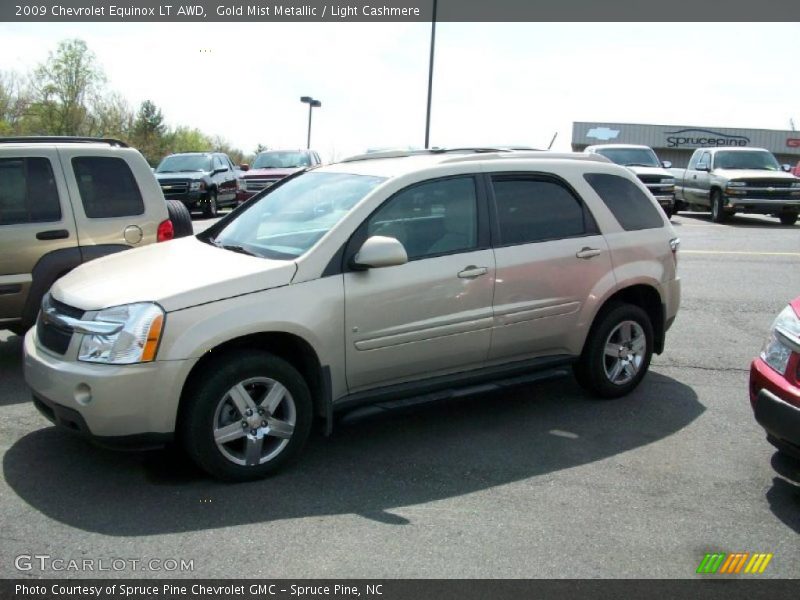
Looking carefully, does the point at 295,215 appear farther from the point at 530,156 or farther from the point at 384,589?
the point at 384,589

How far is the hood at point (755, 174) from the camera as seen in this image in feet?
64.4

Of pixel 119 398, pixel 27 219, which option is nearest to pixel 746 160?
pixel 27 219

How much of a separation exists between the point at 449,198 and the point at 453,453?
5.44 feet

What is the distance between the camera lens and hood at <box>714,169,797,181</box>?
1963cm

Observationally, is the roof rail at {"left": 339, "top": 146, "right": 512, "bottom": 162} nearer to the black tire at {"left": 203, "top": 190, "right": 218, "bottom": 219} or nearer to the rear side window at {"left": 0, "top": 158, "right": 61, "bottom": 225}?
the rear side window at {"left": 0, "top": 158, "right": 61, "bottom": 225}

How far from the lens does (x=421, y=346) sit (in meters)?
4.94

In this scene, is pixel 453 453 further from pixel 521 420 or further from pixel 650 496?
→ pixel 650 496

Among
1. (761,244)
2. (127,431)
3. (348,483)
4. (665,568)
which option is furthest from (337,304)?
(761,244)

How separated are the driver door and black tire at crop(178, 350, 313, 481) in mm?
435

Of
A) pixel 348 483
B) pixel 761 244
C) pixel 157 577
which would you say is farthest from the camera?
pixel 761 244

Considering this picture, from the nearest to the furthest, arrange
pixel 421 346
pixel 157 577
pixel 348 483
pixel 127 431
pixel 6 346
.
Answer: pixel 157 577 < pixel 127 431 < pixel 348 483 < pixel 421 346 < pixel 6 346

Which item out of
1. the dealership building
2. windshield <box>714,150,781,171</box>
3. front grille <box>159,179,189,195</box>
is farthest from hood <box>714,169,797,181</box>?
the dealership building

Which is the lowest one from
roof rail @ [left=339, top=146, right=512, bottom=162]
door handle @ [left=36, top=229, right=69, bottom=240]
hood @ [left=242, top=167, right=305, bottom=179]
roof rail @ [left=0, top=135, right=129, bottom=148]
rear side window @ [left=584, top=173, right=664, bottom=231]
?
hood @ [left=242, top=167, right=305, bottom=179]

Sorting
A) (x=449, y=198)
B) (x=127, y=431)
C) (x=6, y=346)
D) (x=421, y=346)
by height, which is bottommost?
(x=6, y=346)
